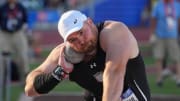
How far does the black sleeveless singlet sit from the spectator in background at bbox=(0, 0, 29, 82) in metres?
7.92

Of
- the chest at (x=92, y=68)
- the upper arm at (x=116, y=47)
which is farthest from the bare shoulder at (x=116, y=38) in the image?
the chest at (x=92, y=68)

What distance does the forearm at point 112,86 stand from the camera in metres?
5.25

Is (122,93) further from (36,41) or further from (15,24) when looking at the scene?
(36,41)

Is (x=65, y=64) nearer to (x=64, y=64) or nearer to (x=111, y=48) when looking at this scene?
(x=64, y=64)

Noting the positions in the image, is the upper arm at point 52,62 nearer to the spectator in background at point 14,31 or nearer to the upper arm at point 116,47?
the upper arm at point 116,47

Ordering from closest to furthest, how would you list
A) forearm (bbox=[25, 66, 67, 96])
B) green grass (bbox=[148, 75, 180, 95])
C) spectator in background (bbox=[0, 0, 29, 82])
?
1. forearm (bbox=[25, 66, 67, 96])
2. green grass (bbox=[148, 75, 180, 95])
3. spectator in background (bbox=[0, 0, 29, 82])

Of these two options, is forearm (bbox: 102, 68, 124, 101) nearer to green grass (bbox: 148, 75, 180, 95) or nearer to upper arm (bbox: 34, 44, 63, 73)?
upper arm (bbox: 34, 44, 63, 73)

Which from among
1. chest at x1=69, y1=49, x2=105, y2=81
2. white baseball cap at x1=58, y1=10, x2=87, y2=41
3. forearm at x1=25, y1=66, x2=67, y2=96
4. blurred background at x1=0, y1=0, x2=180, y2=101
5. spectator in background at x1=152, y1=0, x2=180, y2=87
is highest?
white baseball cap at x1=58, y1=10, x2=87, y2=41

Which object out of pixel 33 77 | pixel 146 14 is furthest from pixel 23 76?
pixel 146 14

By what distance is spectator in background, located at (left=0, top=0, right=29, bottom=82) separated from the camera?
1366 centimetres

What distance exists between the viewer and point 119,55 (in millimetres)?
5328

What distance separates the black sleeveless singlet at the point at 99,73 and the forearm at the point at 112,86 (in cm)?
25

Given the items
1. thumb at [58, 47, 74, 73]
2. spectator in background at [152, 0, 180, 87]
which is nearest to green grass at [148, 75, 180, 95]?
spectator in background at [152, 0, 180, 87]

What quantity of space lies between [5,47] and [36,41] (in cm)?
570
